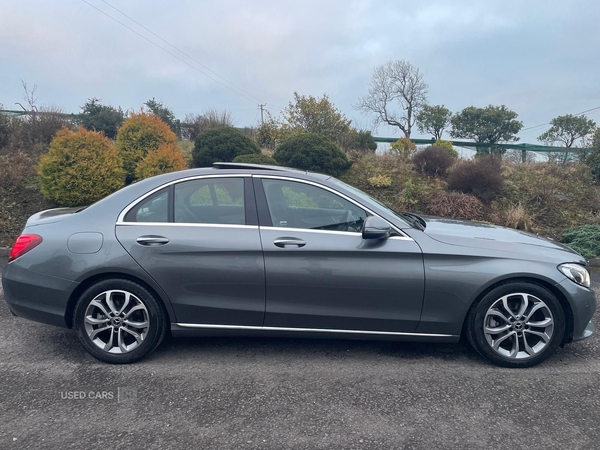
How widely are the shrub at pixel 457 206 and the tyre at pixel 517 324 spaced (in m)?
5.53

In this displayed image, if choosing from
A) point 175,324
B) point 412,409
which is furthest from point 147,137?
point 412,409

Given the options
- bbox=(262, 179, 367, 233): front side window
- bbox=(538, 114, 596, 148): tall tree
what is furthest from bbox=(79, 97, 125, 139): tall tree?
bbox=(538, 114, 596, 148): tall tree

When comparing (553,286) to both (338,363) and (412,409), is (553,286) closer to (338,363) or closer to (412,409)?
(412,409)

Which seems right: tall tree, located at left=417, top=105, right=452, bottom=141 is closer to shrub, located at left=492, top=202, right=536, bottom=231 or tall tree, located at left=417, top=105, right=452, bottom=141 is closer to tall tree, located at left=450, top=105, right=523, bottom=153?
tall tree, located at left=450, top=105, right=523, bottom=153

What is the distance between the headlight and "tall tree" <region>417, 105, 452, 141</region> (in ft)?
94.0

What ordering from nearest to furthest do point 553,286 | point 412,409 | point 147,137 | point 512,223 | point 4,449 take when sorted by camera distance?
point 4,449, point 412,409, point 553,286, point 512,223, point 147,137

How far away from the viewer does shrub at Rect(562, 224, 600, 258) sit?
7.20 meters

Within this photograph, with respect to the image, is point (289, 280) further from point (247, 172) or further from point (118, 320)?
point (118, 320)

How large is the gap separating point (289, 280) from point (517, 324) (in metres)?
1.80

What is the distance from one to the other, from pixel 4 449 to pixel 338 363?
226cm

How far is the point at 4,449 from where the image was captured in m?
2.58

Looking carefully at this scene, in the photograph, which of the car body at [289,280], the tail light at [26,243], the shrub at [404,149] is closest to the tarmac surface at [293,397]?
the car body at [289,280]

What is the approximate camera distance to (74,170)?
28.6 feet

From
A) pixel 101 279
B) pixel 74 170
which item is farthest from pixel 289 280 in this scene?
pixel 74 170
